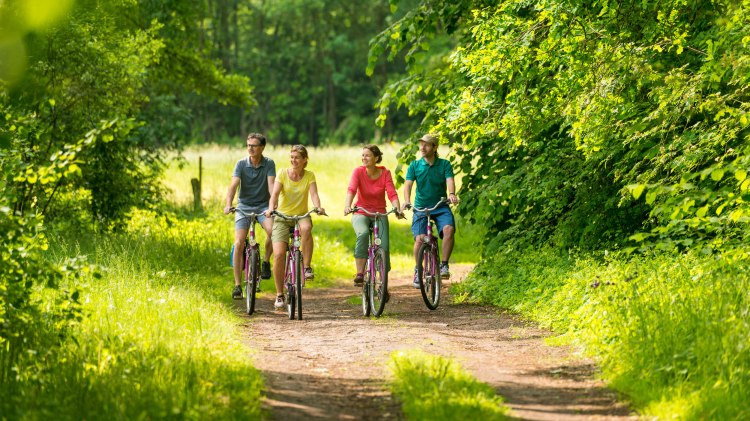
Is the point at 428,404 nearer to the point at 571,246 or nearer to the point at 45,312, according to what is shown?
the point at 45,312

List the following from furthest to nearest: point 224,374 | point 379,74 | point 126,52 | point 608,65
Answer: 1. point 379,74
2. point 126,52
3. point 608,65
4. point 224,374

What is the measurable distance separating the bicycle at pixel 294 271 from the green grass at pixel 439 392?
11.6 ft

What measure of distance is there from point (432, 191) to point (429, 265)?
949mm

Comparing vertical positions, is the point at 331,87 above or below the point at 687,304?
above

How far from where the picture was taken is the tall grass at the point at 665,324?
20.6ft

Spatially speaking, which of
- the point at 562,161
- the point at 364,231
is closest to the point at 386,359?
the point at 364,231

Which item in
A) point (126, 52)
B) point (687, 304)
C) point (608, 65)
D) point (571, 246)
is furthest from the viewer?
point (126, 52)

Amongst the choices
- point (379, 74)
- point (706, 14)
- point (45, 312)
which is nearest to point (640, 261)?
point (706, 14)

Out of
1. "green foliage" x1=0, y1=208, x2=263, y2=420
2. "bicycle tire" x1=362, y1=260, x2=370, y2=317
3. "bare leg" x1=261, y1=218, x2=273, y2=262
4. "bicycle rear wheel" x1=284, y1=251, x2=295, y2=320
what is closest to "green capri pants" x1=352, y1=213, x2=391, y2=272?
"bicycle tire" x1=362, y1=260, x2=370, y2=317

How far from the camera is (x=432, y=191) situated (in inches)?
476

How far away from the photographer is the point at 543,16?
34.2 ft

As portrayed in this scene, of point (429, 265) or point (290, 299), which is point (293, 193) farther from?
point (429, 265)

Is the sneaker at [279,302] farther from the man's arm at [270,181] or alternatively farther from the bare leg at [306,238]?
the man's arm at [270,181]

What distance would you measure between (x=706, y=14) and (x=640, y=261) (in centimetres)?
266
